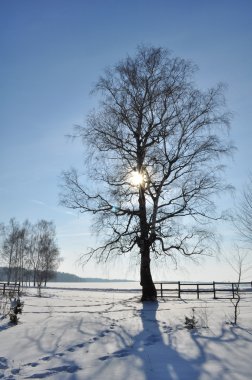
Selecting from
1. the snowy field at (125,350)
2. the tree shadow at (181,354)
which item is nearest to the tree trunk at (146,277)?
the snowy field at (125,350)

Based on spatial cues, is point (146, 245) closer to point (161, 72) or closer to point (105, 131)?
point (105, 131)

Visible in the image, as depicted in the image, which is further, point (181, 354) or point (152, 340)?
point (152, 340)

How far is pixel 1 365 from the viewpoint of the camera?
6.29 metres

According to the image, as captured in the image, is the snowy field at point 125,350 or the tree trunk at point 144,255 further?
the tree trunk at point 144,255

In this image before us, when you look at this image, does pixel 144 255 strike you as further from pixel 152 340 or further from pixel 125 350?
pixel 125 350

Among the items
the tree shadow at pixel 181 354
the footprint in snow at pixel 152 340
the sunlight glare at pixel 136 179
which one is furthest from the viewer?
the sunlight glare at pixel 136 179

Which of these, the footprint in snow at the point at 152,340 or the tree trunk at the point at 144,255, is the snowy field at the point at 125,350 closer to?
the footprint in snow at the point at 152,340

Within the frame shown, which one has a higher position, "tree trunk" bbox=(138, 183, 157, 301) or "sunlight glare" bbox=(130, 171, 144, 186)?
"sunlight glare" bbox=(130, 171, 144, 186)

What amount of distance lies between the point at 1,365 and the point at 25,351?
3.68ft

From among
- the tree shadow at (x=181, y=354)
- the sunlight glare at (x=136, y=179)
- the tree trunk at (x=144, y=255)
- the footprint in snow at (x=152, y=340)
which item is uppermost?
the sunlight glare at (x=136, y=179)

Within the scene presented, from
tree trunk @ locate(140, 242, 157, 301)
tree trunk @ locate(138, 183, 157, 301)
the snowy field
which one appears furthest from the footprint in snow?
tree trunk @ locate(140, 242, 157, 301)

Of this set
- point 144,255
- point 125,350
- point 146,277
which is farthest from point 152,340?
point 146,277

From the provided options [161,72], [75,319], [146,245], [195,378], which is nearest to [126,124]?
[161,72]

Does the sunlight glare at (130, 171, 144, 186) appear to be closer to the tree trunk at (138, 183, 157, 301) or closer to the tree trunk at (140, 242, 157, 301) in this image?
the tree trunk at (138, 183, 157, 301)
